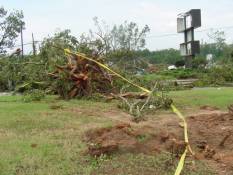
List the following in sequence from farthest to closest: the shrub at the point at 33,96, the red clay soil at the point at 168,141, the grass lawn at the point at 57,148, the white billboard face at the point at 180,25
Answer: the white billboard face at the point at 180,25
the shrub at the point at 33,96
the red clay soil at the point at 168,141
the grass lawn at the point at 57,148

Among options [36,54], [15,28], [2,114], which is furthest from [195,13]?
[2,114]

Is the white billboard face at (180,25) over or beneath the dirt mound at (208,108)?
over

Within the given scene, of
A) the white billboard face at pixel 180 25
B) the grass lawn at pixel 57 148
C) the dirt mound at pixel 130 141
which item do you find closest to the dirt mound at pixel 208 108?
the grass lawn at pixel 57 148

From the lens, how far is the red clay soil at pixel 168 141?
6.52 metres

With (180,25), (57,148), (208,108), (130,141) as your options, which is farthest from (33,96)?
(180,25)

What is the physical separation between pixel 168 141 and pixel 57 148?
4.91 feet

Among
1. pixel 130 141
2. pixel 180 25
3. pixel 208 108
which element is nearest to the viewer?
pixel 130 141

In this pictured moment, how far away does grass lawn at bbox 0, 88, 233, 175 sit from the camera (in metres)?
5.94

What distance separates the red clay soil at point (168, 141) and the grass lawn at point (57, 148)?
0.18 meters

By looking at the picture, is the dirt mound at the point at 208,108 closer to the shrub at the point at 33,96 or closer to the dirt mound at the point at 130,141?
the dirt mound at the point at 130,141

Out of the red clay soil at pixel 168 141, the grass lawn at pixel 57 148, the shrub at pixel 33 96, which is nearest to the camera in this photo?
the grass lawn at pixel 57 148

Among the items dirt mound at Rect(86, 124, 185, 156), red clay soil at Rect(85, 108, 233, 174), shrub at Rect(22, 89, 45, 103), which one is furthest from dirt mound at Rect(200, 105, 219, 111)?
shrub at Rect(22, 89, 45, 103)

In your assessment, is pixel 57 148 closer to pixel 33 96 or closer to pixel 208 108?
pixel 208 108

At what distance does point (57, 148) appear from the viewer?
7.04 m
